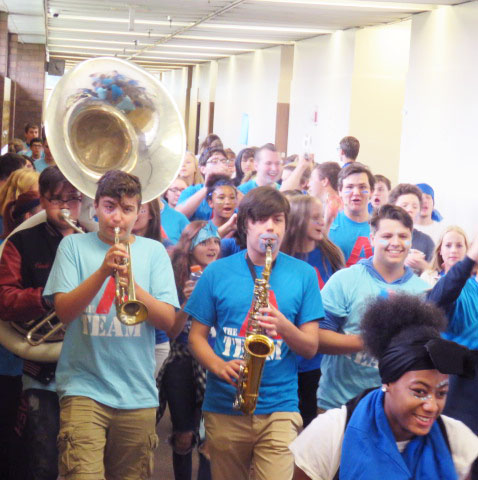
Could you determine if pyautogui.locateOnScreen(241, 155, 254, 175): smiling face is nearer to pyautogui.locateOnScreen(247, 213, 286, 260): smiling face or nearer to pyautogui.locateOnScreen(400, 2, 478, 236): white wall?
pyautogui.locateOnScreen(400, 2, 478, 236): white wall

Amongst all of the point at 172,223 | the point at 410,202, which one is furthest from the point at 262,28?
the point at 172,223

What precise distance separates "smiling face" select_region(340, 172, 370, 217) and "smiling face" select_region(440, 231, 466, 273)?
2.34 ft

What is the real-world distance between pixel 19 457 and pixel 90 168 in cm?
145

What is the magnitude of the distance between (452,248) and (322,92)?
41.4 feet

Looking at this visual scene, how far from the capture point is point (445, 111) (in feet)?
40.9

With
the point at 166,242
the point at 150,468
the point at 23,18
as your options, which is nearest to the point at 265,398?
the point at 150,468

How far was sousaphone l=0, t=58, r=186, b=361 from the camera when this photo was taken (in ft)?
15.4

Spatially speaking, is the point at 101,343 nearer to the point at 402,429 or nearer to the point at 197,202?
the point at 402,429

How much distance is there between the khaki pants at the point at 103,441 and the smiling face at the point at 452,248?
Answer: 2.49m

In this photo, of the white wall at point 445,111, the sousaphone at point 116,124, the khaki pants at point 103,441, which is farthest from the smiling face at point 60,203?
the white wall at point 445,111

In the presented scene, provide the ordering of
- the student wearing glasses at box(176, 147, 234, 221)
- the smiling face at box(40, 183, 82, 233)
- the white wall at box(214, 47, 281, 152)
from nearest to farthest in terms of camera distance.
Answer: the smiling face at box(40, 183, 82, 233) → the student wearing glasses at box(176, 147, 234, 221) → the white wall at box(214, 47, 281, 152)

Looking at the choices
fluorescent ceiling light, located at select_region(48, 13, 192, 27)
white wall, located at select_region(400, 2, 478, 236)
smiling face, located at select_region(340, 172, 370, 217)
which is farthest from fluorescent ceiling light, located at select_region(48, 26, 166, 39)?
smiling face, located at select_region(340, 172, 370, 217)

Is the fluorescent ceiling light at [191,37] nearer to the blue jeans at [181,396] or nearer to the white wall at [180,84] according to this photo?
the white wall at [180,84]

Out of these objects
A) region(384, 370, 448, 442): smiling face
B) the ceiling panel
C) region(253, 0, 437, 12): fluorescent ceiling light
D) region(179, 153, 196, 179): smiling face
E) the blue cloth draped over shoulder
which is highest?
the ceiling panel
